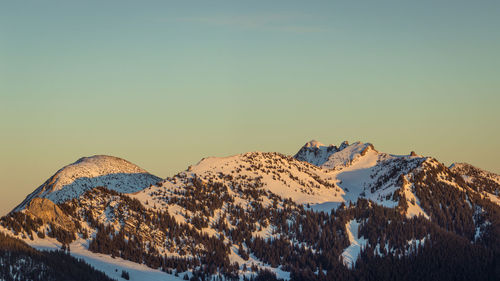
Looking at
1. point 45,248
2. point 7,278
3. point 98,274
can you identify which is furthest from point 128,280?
point 7,278

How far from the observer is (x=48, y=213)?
196m

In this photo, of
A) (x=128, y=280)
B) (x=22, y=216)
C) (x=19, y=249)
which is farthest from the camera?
(x=22, y=216)

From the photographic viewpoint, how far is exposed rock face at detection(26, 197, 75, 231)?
194500 millimetres

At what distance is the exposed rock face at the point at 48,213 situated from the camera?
638 ft

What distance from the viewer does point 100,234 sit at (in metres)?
196

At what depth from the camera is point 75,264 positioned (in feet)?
570

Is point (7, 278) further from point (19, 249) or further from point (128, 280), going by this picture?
point (128, 280)

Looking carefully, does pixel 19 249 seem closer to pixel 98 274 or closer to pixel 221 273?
pixel 98 274

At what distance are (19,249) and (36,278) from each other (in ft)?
37.7

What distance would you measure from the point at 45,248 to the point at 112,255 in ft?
58.3

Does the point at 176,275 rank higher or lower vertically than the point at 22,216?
lower

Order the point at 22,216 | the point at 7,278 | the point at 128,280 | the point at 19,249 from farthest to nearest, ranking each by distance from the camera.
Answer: the point at 22,216 < the point at 128,280 < the point at 19,249 < the point at 7,278

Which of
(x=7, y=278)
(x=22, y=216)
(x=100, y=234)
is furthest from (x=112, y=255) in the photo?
(x=7, y=278)

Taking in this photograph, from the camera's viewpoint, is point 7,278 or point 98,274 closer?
point 7,278
